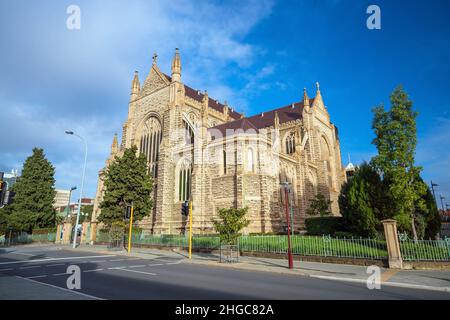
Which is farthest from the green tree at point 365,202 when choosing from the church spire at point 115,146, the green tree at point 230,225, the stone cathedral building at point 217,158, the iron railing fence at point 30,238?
the iron railing fence at point 30,238

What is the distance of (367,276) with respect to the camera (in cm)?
1115

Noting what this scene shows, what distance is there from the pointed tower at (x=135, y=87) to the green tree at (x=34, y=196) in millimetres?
17510

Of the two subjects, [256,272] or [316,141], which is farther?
[316,141]

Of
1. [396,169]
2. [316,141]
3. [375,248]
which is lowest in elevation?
[375,248]

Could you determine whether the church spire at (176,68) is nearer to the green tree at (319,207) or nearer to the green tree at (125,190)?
the green tree at (125,190)

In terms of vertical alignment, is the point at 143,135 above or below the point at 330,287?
above

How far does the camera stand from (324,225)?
89.8ft

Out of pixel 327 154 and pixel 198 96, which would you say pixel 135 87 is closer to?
pixel 198 96

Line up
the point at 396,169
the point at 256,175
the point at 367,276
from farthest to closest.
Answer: the point at 256,175 → the point at 396,169 → the point at 367,276

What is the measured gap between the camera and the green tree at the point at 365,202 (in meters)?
19.6

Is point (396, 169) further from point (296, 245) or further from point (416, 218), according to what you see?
point (296, 245)

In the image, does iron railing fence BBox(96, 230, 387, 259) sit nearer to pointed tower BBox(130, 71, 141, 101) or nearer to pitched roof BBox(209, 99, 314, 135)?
pitched roof BBox(209, 99, 314, 135)
